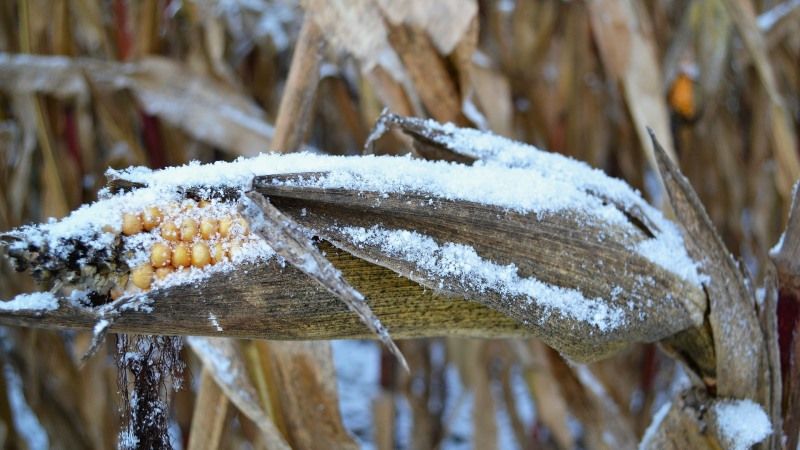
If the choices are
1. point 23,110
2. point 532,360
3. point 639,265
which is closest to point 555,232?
point 639,265

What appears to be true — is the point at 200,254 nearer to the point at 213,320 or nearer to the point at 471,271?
the point at 213,320

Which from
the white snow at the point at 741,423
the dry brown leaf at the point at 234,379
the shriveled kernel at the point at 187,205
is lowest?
the dry brown leaf at the point at 234,379

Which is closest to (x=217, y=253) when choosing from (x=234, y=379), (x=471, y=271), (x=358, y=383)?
(x=471, y=271)

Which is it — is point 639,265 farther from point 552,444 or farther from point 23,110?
point 552,444

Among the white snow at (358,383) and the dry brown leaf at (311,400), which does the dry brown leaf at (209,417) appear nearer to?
the dry brown leaf at (311,400)

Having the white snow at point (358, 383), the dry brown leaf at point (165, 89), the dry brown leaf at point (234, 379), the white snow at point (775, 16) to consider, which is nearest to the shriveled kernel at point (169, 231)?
A: the dry brown leaf at point (234, 379)

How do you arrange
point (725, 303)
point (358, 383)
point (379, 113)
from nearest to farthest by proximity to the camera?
point (725, 303), point (379, 113), point (358, 383)

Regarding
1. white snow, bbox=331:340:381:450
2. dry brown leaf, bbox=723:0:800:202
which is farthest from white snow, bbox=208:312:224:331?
white snow, bbox=331:340:381:450
